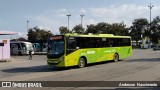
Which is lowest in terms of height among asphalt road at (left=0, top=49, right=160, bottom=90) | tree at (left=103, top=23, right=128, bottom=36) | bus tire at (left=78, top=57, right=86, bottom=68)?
asphalt road at (left=0, top=49, right=160, bottom=90)

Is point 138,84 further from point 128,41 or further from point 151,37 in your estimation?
point 151,37

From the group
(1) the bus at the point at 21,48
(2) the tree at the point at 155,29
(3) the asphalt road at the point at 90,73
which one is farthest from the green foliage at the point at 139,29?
(3) the asphalt road at the point at 90,73

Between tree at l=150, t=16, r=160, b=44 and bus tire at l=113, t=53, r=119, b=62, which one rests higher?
tree at l=150, t=16, r=160, b=44

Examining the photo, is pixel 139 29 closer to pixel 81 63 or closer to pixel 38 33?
pixel 38 33

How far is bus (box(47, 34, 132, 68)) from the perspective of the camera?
22797mm

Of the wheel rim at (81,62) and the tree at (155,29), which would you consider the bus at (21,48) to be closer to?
the wheel rim at (81,62)

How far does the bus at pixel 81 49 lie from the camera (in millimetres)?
22797

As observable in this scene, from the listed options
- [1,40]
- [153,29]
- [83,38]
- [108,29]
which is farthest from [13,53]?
[153,29]

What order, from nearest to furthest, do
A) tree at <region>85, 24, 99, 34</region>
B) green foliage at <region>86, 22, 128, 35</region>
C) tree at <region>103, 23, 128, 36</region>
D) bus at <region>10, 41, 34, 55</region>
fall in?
bus at <region>10, 41, 34, 55</region> → tree at <region>103, 23, 128, 36</region> → green foliage at <region>86, 22, 128, 35</region> → tree at <region>85, 24, 99, 34</region>

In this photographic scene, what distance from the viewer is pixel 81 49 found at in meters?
24.4

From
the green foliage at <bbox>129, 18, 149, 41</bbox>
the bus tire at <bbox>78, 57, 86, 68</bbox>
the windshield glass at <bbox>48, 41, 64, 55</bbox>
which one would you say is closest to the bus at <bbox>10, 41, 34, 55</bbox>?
the bus tire at <bbox>78, 57, 86, 68</bbox>

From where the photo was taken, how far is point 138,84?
45.2ft

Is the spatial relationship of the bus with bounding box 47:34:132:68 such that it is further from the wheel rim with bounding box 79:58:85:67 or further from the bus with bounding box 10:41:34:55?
the bus with bounding box 10:41:34:55

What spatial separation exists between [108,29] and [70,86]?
9663cm
